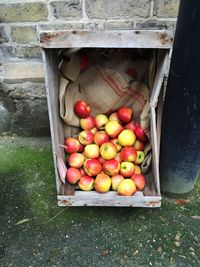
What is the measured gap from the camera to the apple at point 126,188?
158cm

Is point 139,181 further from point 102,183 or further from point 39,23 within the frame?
point 39,23

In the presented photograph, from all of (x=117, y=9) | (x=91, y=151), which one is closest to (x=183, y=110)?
(x=91, y=151)

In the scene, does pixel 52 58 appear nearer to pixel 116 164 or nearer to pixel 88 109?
pixel 88 109

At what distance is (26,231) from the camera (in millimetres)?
1769

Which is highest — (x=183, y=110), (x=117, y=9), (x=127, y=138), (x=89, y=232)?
(x=117, y=9)

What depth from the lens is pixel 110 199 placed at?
1.59m

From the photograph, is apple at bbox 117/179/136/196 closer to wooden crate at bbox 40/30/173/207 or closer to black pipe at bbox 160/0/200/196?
wooden crate at bbox 40/30/173/207

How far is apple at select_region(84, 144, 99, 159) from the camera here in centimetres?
174

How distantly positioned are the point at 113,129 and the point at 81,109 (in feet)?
0.77

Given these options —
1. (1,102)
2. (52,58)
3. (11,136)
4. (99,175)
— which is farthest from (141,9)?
(11,136)

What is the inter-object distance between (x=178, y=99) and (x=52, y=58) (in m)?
0.71

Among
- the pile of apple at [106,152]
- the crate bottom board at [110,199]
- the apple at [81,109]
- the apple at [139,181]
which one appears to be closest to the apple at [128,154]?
the pile of apple at [106,152]

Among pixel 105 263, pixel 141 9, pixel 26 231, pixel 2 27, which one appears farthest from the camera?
pixel 2 27

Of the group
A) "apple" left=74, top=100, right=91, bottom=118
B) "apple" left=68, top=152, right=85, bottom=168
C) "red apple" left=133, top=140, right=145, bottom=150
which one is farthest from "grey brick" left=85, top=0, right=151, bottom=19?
"apple" left=68, top=152, right=85, bottom=168
